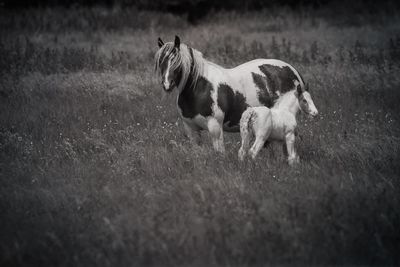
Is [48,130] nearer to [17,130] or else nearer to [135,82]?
[17,130]

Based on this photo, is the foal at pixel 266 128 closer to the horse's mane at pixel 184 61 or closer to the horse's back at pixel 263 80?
the horse's back at pixel 263 80

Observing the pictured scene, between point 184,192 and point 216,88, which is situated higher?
point 216,88

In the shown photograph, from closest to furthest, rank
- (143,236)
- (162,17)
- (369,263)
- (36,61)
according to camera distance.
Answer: (369,263), (143,236), (36,61), (162,17)

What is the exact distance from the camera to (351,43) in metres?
15.9

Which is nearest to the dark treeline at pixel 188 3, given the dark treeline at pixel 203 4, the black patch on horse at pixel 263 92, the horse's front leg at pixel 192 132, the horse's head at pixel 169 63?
the dark treeline at pixel 203 4

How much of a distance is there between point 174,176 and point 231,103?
4.25 feet

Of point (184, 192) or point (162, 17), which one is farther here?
point (162, 17)

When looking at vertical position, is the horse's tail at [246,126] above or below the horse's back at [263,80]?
below

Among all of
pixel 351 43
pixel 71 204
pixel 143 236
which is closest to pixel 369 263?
pixel 143 236

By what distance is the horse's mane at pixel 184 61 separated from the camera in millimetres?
6785

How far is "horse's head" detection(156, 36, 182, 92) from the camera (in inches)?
265

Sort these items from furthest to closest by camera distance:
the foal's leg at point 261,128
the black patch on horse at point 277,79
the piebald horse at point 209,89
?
the black patch on horse at point 277,79
the piebald horse at point 209,89
the foal's leg at point 261,128

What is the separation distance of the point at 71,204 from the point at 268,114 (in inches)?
102

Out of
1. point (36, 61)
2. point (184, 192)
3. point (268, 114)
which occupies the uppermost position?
point (268, 114)
